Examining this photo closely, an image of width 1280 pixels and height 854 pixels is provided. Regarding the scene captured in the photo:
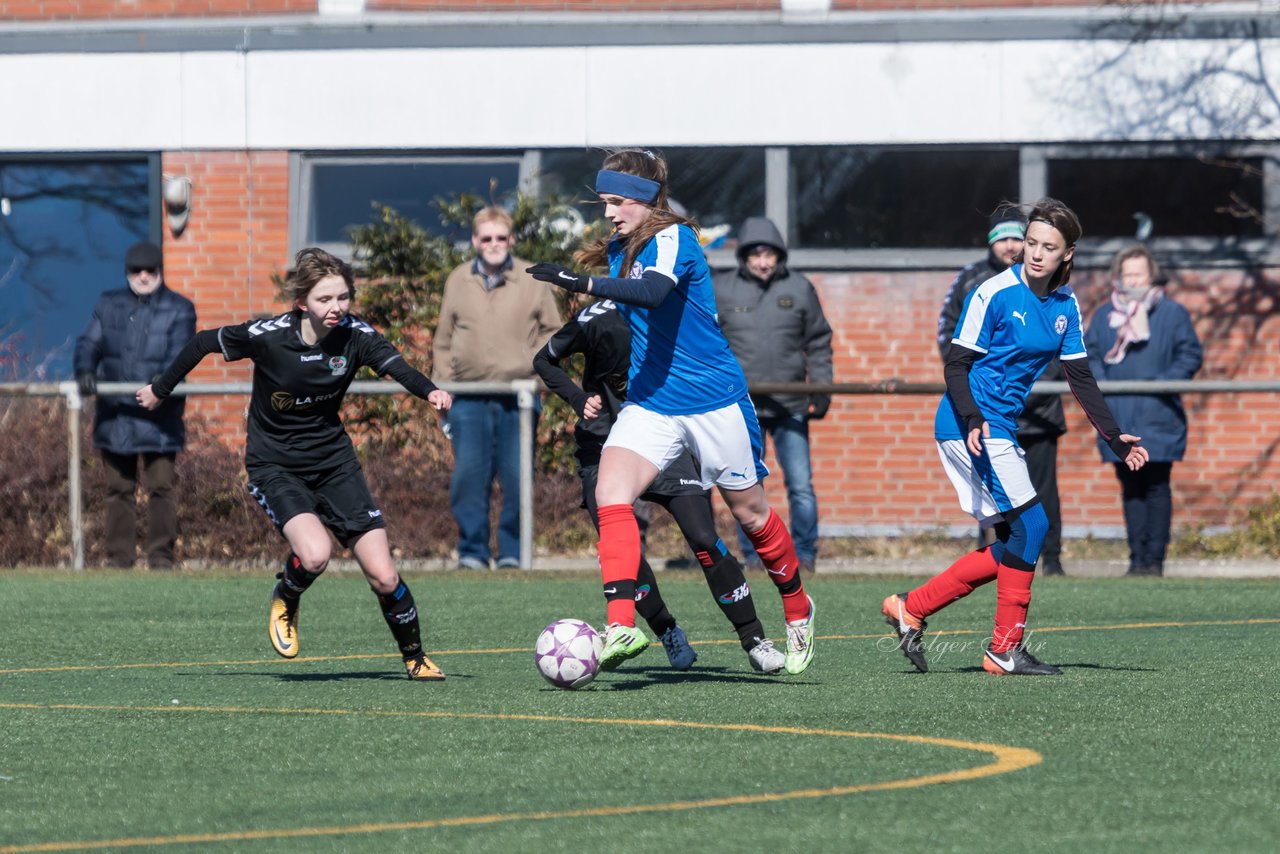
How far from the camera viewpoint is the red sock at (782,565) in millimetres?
8297

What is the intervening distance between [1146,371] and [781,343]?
2232 mm

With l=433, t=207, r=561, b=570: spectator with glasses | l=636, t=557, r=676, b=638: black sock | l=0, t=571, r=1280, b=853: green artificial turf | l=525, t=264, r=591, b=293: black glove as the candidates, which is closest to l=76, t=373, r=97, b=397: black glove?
l=433, t=207, r=561, b=570: spectator with glasses

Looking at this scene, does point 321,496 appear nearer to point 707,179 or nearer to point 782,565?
point 782,565

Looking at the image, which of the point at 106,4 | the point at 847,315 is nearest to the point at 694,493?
the point at 847,315

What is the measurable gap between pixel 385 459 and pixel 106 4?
19.4 feet

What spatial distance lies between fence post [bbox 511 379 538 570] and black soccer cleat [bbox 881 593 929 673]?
5.45 metres

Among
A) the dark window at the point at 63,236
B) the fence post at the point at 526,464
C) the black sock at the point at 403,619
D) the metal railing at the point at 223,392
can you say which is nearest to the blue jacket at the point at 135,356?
the metal railing at the point at 223,392

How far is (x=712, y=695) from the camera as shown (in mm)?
7715

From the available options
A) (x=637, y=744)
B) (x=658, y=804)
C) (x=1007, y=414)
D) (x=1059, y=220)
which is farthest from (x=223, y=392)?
(x=658, y=804)

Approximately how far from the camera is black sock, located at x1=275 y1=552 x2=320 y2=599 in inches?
342

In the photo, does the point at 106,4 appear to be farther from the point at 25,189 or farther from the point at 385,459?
the point at 385,459

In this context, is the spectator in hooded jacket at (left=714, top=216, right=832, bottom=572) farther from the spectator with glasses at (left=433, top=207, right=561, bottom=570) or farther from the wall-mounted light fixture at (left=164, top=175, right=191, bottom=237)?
the wall-mounted light fixture at (left=164, top=175, right=191, bottom=237)

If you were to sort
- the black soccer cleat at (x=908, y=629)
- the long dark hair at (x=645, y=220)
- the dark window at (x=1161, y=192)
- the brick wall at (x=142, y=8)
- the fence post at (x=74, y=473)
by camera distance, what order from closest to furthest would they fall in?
the long dark hair at (x=645, y=220) < the black soccer cleat at (x=908, y=629) < the fence post at (x=74, y=473) < the dark window at (x=1161, y=192) < the brick wall at (x=142, y=8)

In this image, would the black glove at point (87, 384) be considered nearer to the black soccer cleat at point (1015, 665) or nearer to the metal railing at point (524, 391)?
the metal railing at point (524, 391)
